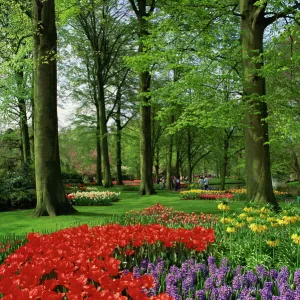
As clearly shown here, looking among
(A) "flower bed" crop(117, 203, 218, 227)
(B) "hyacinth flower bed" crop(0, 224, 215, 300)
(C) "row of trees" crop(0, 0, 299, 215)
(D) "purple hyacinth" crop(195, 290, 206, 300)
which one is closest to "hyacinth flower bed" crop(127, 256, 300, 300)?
(D) "purple hyacinth" crop(195, 290, 206, 300)

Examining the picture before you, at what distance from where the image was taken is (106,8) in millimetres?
27234

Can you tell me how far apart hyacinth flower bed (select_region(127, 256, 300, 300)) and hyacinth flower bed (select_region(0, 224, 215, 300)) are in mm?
264

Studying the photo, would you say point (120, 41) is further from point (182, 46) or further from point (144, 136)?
point (182, 46)

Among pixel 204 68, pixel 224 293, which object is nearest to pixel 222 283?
pixel 224 293

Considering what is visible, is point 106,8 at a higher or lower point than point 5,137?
higher

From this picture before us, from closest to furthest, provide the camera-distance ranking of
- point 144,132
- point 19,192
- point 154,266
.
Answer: point 154,266
point 19,192
point 144,132

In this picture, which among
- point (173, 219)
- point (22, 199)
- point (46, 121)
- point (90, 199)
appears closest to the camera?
point (173, 219)

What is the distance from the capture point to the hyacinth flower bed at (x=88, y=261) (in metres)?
2.63

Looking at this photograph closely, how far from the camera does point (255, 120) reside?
12352mm

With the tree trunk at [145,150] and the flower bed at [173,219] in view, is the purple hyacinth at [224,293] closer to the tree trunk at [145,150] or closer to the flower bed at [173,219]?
the flower bed at [173,219]

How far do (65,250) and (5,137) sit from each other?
28.5 metres

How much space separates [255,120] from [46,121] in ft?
23.2

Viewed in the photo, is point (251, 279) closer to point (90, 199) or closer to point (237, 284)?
point (237, 284)

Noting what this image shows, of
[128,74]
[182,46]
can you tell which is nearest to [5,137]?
[128,74]
